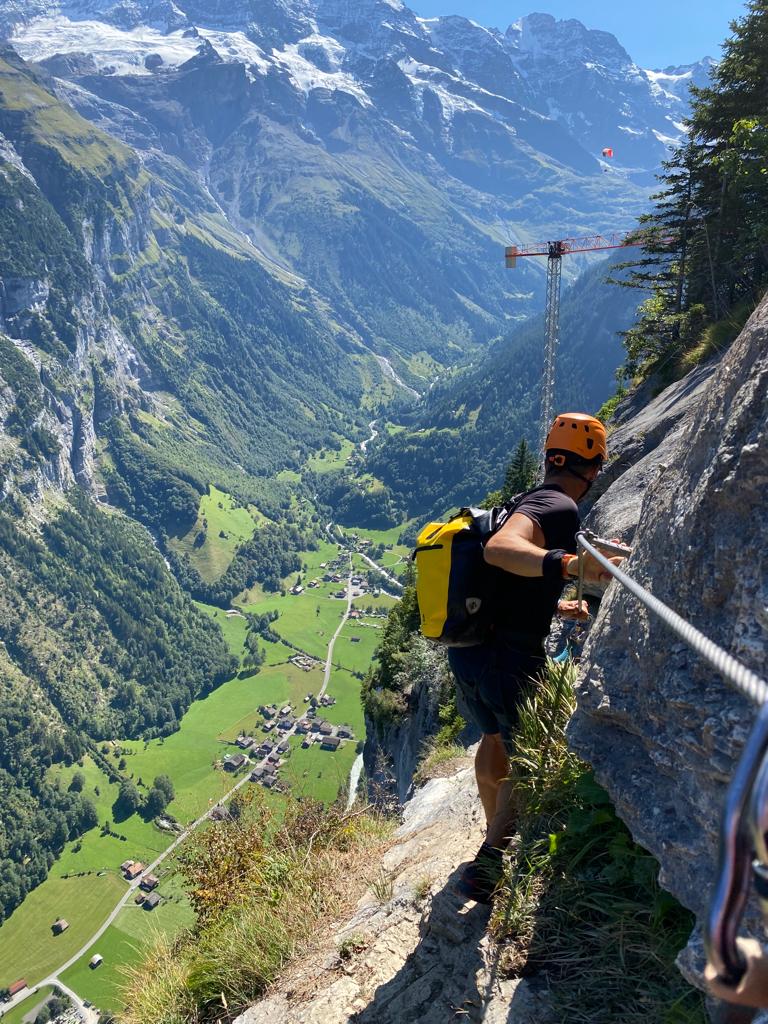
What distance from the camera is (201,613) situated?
189 metres

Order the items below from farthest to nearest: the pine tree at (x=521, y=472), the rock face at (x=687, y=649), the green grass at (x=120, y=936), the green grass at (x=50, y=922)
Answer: the green grass at (x=50, y=922) → the green grass at (x=120, y=936) → the pine tree at (x=521, y=472) → the rock face at (x=687, y=649)

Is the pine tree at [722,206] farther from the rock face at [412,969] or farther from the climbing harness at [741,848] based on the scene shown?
the climbing harness at [741,848]

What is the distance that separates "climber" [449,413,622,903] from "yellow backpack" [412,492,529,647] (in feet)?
0.61

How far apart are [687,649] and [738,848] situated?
7.58 feet

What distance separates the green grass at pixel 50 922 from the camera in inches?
3214

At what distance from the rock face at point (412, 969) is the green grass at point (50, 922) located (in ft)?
331

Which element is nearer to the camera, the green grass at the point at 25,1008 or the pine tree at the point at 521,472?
the pine tree at the point at 521,472

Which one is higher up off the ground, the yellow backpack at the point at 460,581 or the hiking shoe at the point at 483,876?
the yellow backpack at the point at 460,581

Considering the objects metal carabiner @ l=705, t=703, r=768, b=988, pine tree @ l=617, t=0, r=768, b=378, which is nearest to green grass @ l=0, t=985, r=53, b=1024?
pine tree @ l=617, t=0, r=768, b=378

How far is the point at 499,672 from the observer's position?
498 centimetres

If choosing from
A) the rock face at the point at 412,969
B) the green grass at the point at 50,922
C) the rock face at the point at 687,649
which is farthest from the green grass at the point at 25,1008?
the rock face at the point at 687,649

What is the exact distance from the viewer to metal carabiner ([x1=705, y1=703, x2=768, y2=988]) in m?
1.20

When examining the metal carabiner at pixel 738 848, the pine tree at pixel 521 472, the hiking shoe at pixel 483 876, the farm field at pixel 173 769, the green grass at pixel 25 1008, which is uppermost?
the metal carabiner at pixel 738 848

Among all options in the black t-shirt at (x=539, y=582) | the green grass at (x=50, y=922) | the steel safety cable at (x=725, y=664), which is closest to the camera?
the steel safety cable at (x=725, y=664)
